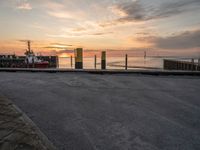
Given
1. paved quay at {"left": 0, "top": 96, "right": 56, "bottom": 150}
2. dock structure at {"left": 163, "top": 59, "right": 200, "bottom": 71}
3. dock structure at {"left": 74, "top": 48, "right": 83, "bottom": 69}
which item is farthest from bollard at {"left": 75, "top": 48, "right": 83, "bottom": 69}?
dock structure at {"left": 163, "top": 59, "right": 200, "bottom": 71}

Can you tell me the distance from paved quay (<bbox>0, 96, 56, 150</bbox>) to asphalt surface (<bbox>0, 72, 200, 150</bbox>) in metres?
0.23

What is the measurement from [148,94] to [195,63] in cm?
1830

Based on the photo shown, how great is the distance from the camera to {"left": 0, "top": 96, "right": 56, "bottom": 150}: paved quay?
2027 mm

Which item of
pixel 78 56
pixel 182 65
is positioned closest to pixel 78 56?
pixel 78 56

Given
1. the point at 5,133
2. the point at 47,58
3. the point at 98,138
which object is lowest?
the point at 98,138

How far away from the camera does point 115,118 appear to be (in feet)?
10.7

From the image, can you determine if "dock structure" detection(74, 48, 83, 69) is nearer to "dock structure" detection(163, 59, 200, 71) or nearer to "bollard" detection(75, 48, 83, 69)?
"bollard" detection(75, 48, 83, 69)

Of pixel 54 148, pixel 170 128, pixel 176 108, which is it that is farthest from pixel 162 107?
pixel 54 148

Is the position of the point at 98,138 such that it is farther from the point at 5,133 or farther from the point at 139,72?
the point at 139,72

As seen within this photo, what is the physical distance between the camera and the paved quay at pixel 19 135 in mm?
2027

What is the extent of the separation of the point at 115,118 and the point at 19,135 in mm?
Result: 1688

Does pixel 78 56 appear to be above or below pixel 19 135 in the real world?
above

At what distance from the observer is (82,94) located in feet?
16.7

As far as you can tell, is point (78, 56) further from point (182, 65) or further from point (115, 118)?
point (182, 65)
